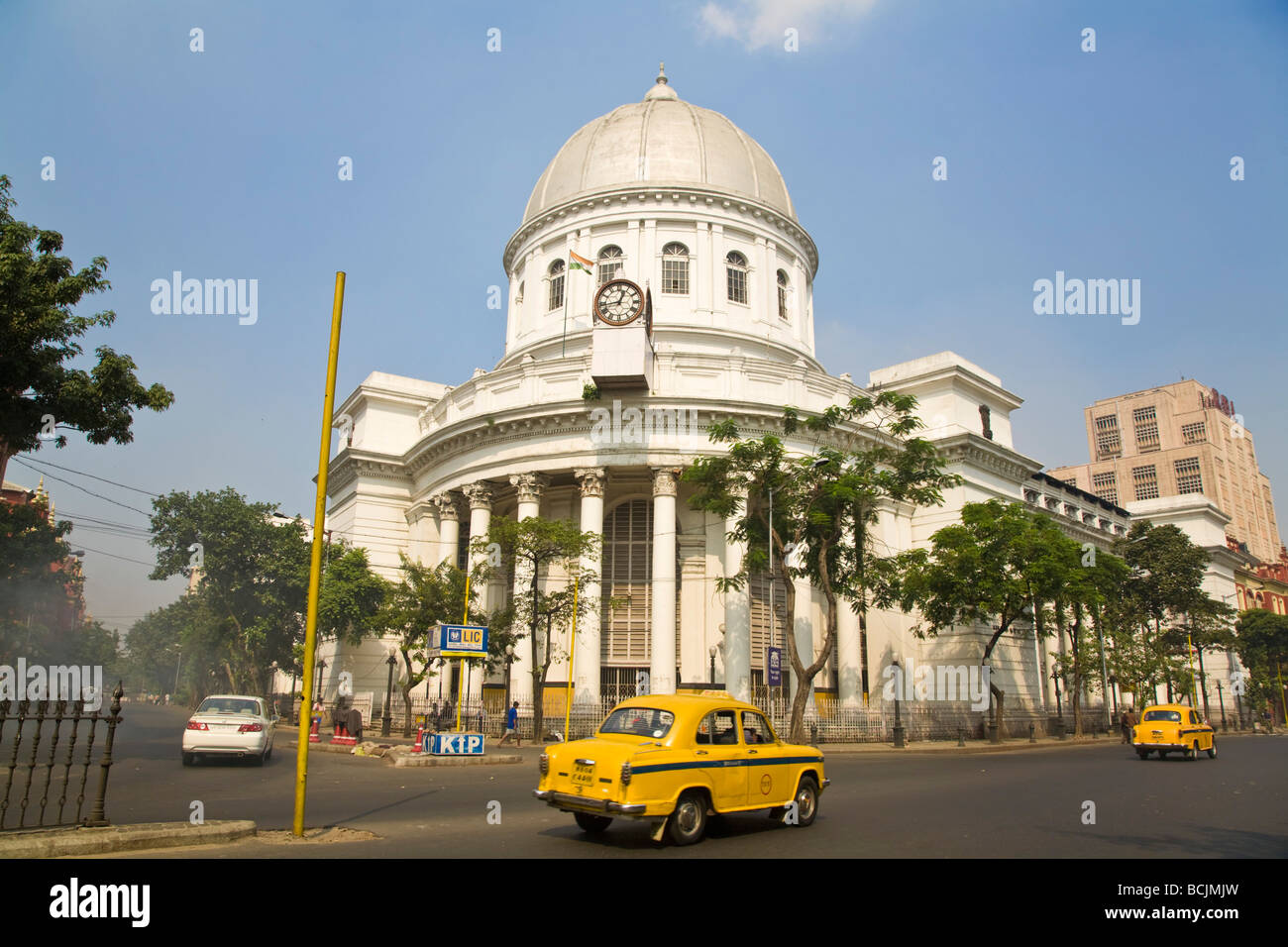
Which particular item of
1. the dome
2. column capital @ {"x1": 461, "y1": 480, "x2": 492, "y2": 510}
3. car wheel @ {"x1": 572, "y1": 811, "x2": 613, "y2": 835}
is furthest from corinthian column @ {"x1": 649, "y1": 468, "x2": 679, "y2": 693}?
car wheel @ {"x1": 572, "y1": 811, "x2": 613, "y2": 835}

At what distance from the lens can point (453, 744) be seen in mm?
21781

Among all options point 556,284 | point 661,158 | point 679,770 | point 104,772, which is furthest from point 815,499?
point 661,158

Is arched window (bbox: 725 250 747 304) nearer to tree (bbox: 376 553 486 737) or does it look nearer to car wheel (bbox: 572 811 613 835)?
tree (bbox: 376 553 486 737)

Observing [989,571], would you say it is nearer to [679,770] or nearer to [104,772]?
[679,770]

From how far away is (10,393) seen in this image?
55.4 feet

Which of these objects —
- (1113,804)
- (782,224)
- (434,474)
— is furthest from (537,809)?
(782,224)

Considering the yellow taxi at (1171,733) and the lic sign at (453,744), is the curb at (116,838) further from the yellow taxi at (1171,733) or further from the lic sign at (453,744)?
the yellow taxi at (1171,733)

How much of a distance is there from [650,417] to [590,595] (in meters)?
7.05

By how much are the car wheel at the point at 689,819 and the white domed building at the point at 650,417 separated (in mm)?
21009

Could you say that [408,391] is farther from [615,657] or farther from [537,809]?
[537,809]

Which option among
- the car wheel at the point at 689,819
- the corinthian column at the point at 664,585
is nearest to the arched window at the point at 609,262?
the corinthian column at the point at 664,585

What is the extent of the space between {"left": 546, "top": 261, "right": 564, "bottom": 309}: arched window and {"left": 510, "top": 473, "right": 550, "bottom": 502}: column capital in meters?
13.2

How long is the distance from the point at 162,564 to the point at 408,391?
18.5m

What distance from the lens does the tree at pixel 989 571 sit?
3234cm
